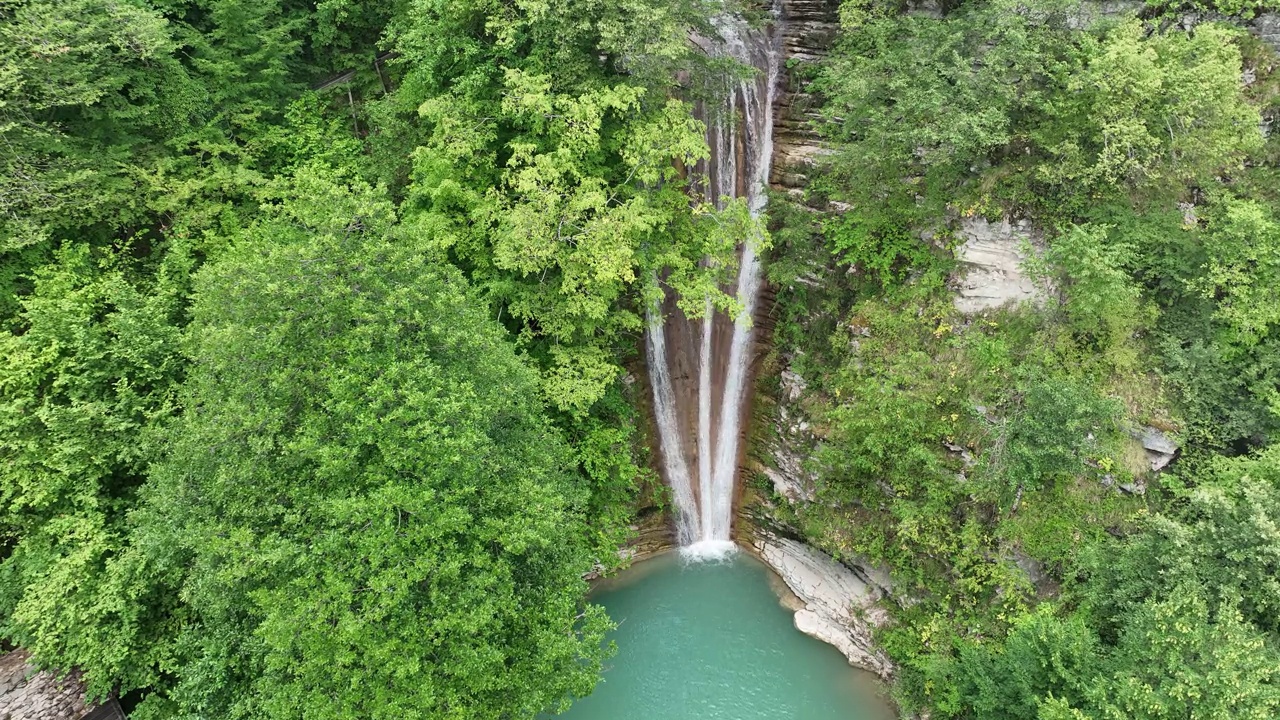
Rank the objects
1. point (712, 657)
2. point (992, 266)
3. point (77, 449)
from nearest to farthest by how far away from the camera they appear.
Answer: point (77, 449)
point (992, 266)
point (712, 657)

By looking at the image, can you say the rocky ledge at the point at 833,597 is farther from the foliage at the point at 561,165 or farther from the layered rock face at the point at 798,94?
the layered rock face at the point at 798,94

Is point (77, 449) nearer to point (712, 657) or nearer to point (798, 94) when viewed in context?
point (712, 657)

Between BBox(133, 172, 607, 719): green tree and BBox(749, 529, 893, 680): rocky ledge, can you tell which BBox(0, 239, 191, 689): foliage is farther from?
BBox(749, 529, 893, 680): rocky ledge

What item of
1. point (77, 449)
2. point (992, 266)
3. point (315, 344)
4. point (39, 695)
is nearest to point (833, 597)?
point (992, 266)

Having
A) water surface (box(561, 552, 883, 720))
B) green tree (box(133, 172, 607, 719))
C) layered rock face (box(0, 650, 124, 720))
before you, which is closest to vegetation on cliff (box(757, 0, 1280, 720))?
water surface (box(561, 552, 883, 720))

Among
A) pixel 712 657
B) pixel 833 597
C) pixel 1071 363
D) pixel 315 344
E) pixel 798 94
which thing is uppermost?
pixel 798 94
